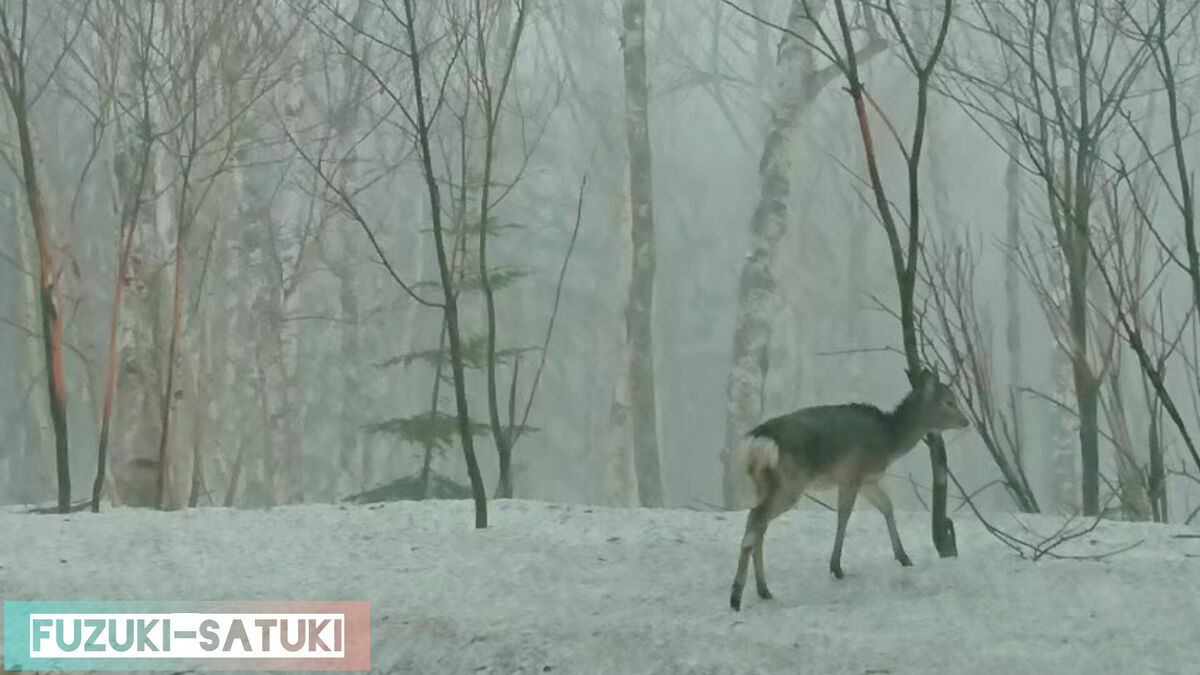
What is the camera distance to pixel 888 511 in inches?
222

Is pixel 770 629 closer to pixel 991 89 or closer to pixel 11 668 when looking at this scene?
pixel 11 668

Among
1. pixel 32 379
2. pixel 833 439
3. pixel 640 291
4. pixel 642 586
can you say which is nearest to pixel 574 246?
pixel 640 291

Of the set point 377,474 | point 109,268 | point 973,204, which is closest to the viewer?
point 109,268

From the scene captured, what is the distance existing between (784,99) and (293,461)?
32.2 feet

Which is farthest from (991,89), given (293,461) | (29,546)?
(293,461)

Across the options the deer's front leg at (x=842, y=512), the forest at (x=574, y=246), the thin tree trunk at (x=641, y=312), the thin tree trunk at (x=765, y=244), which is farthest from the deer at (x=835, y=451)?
the thin tree trunk at (x=641, y=312)

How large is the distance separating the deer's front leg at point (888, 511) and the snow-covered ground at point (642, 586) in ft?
0.36

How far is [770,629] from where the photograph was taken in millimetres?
4469

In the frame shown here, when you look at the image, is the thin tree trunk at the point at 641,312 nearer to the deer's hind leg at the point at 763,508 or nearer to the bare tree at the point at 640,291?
the bare tree at the point at 640,291

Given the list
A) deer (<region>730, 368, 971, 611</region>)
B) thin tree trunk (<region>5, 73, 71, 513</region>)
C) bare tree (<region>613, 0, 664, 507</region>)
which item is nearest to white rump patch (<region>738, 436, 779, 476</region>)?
deer (<region>730, 368, 971, 611</region>)

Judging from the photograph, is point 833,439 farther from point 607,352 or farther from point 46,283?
point 607,352

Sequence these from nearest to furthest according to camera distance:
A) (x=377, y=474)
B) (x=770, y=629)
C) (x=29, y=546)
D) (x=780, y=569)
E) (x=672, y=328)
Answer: (x=770, y=629)
(x=780, y=569)
(x=29, y=546)
(x=377, y=474)
(x=672, y=328)

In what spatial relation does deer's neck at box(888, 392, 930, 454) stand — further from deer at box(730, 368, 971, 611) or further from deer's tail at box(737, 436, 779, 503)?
deer's tail at box(737, 436, 779, 503)

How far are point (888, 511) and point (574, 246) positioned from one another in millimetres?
30906
